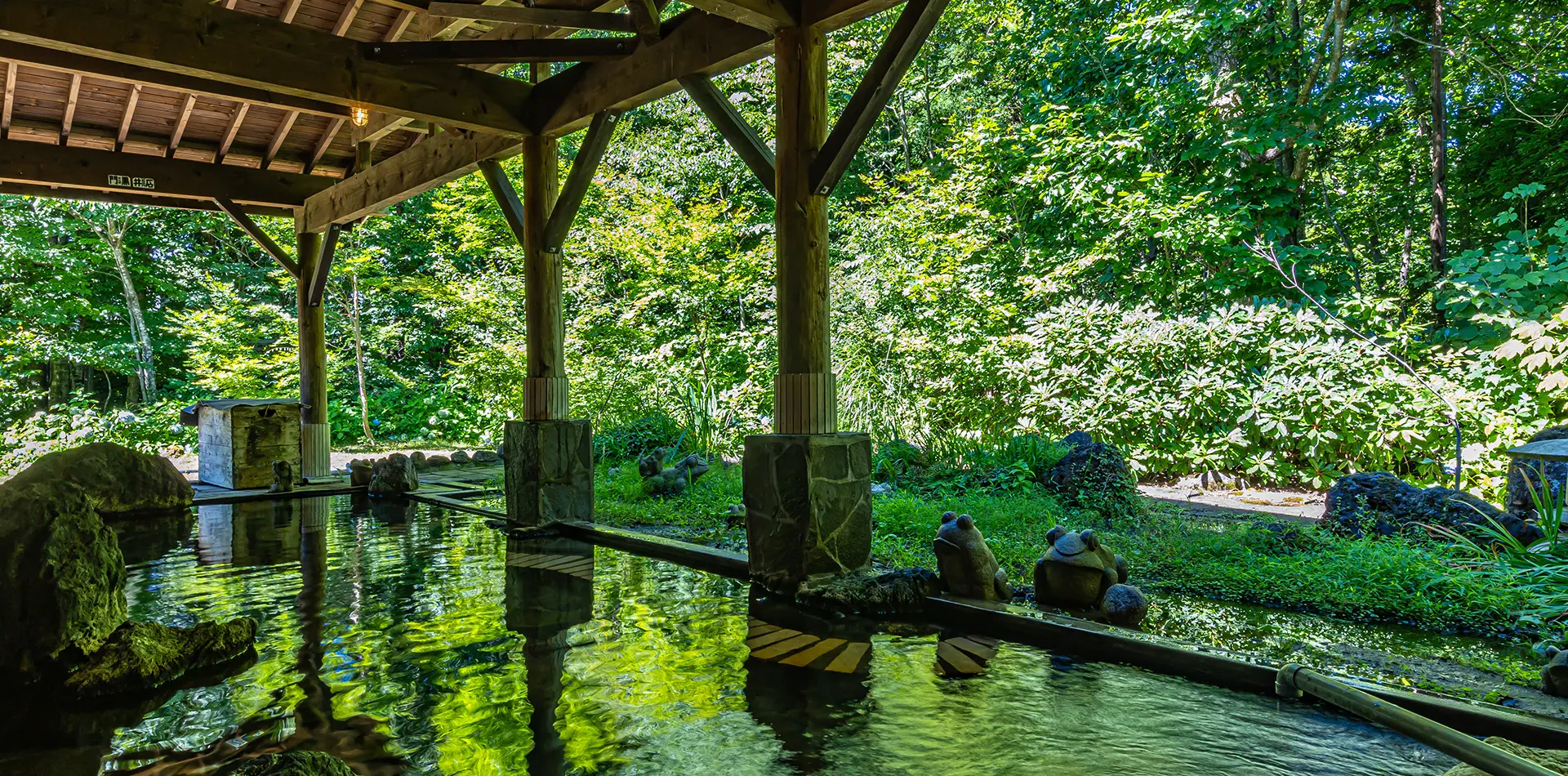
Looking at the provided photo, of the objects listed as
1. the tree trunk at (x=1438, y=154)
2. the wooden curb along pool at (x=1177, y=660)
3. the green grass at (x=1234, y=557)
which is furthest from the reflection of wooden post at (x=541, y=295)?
the tree trunk at (x=1438, y=154)

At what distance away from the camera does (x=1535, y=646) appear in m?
2.96

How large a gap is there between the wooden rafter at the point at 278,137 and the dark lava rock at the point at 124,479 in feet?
10.3

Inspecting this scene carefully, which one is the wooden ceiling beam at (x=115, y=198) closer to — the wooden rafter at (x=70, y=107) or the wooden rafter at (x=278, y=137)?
the wooden rafter at (x=278, y=137)

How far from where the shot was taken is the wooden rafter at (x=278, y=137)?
744cm

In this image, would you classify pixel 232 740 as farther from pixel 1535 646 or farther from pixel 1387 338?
pixel 1387 338

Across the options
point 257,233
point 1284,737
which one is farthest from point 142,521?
point 1284,737

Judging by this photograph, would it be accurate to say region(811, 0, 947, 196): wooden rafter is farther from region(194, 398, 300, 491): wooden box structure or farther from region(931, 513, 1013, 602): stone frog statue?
region(194, 398, 300, 491): wooden box structure

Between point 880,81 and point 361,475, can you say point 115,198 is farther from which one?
point 880,81

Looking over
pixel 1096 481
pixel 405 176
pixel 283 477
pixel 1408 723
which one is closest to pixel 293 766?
pixel 1408 723

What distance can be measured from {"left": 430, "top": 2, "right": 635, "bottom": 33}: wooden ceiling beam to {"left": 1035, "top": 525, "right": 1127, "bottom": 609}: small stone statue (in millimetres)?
3771

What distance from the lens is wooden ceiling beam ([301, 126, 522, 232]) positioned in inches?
264

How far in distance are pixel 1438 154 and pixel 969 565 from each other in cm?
880

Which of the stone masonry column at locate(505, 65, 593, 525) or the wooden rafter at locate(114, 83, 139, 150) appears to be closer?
the stone masonry column at locate(505, 65, 593, 525)

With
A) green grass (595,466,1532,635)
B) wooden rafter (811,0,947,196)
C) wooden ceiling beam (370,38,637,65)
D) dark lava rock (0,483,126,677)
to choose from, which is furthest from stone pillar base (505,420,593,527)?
wooden rafter (811,0,947,196)
